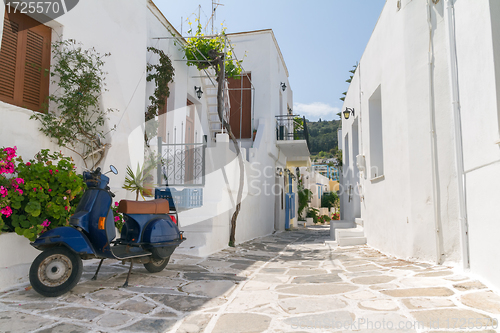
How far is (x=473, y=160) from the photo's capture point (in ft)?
13.6

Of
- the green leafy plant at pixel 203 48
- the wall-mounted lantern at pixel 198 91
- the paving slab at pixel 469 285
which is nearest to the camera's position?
the paving slab at pixel 469 285

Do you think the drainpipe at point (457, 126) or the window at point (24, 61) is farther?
the window at point (24, 61)

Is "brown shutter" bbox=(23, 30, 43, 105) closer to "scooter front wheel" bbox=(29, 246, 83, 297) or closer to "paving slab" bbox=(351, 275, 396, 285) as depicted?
"scooter front wheel" bbox=(29, 246, 83, 297)

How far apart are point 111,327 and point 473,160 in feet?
13.8

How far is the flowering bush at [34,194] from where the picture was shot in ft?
12.3

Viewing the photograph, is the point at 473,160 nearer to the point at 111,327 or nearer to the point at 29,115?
the point at 111,327

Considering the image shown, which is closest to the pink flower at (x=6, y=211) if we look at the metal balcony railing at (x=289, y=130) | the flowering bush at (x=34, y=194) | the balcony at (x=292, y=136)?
the flowering bush at (x=34, y=194)

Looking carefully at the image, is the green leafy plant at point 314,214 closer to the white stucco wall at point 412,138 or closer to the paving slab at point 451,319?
the white stucco wall at point 412,138

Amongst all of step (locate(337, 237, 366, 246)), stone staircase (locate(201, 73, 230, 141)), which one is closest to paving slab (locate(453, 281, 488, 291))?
step (locate(337, 237, 366, 246))

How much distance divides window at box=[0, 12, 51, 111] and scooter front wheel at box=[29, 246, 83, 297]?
243 cm

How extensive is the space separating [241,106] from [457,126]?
918 centimetres

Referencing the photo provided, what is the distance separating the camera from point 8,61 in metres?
4.71

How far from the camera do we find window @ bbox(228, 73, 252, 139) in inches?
515

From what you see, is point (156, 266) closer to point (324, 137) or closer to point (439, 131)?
point (439, 131)
